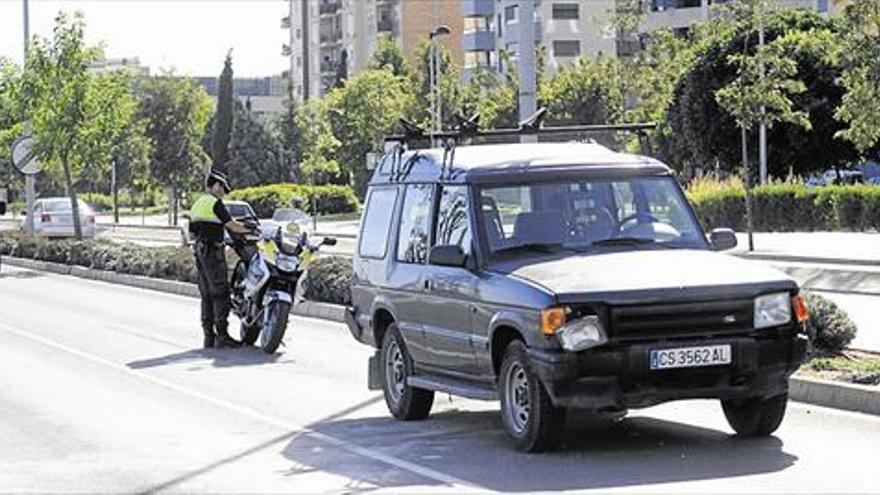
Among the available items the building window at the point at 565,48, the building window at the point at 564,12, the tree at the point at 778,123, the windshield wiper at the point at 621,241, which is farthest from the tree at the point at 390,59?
the windshield wiper at the point at 621,241

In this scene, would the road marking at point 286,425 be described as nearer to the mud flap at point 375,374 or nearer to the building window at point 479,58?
the mud flap at point 375,374

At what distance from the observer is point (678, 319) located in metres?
9.86

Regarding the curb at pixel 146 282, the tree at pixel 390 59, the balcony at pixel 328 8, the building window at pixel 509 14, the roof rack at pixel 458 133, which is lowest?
the curb at pixel 146 282

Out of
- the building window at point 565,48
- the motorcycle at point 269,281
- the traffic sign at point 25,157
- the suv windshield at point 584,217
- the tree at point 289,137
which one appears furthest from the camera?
the building window at point 565,48

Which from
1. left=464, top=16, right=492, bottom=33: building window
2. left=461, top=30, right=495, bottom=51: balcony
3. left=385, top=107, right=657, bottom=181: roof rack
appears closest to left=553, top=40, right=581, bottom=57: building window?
left=461, top=30, right=495, bottom=51: balcony

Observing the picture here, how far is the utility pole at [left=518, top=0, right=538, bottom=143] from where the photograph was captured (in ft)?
58.2

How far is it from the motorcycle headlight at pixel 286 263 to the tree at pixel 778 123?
33633mm

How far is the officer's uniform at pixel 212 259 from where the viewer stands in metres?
18.3

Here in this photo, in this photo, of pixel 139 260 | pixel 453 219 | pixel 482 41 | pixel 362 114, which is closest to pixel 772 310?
pixel 453 219

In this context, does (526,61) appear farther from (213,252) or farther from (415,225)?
(415,225)

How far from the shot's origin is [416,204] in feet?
40.1

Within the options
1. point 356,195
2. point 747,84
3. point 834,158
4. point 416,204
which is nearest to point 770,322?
point 416,204

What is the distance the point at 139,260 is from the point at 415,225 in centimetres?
2045

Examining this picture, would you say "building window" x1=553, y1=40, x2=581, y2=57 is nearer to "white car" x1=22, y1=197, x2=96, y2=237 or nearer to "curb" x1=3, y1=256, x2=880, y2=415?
"white car" x1=22, y1=197, x2=96, y2=237
